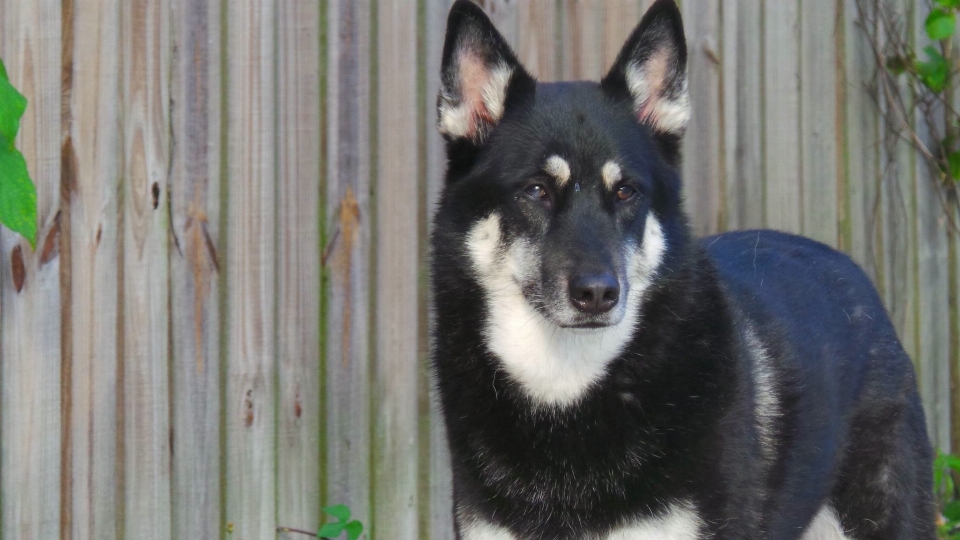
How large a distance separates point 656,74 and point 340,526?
70.7 inches

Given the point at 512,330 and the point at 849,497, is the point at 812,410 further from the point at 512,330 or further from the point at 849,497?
the point at 512,330

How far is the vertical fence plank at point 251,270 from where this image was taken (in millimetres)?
3648

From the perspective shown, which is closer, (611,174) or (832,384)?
(611,174)

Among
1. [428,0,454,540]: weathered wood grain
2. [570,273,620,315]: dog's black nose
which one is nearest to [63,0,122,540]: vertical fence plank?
[428,0,454,540]: weathered wood grain

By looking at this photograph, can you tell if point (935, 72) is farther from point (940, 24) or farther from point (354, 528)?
point (354, 528)

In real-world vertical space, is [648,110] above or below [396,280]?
above

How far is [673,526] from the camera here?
2.68m

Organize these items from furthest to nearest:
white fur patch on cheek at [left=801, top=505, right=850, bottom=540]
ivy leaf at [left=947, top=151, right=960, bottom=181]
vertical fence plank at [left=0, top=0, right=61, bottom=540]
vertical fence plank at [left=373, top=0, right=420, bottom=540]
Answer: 1. ivy leaf at [left=947, top=151, right=960, bottom=181]
2. vertical fence plank at [left=373, top=0, right=420, bottom=540]
3. white fur patch on cheek at [left=801, top=505, right=850, bottom=540]
4. vertical fence plank at [left=0, top=0, right=61, bottom=540]

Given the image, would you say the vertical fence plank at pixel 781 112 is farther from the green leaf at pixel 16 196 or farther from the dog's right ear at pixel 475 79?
the green leaf at pixel 16 196

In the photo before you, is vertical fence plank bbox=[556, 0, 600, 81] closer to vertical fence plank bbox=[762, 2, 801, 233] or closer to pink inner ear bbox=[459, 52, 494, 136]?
vertical fence plank bbox=[762, 2, 801, 233]

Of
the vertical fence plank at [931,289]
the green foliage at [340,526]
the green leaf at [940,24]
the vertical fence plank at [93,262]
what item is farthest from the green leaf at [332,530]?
the green leaf at [940,24]

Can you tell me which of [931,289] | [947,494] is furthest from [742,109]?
[947,494]

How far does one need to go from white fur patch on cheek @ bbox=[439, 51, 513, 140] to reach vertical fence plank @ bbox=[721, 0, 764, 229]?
5.34ft

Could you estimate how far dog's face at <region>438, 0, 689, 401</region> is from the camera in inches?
112
